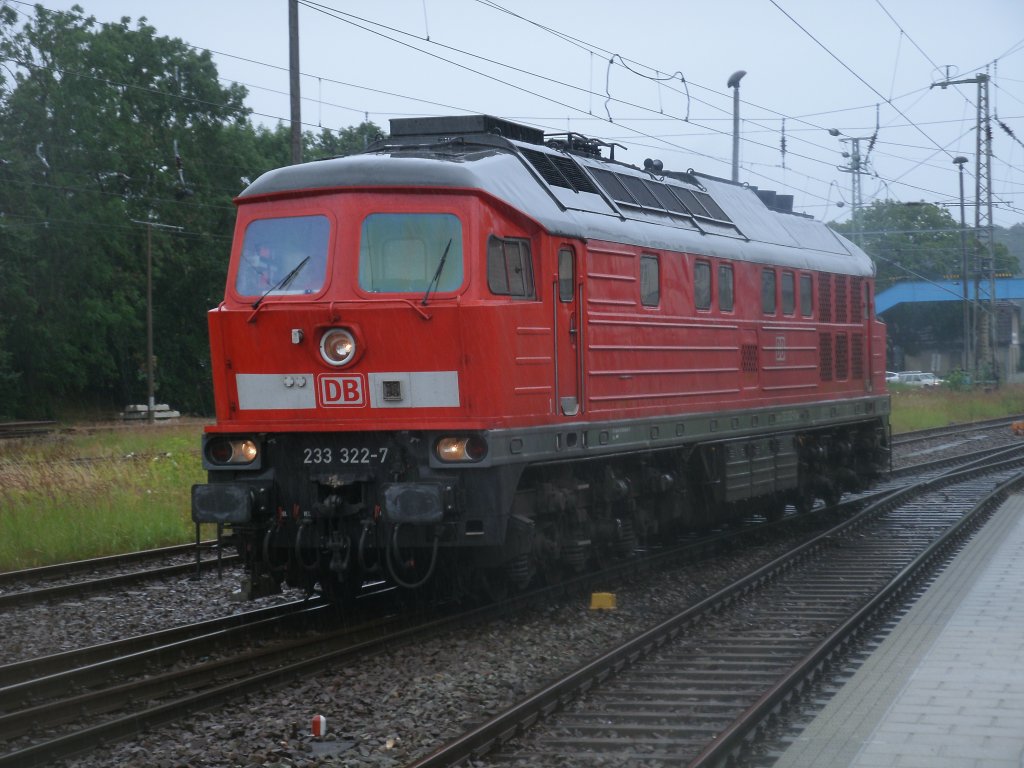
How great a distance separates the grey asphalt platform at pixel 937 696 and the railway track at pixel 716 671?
33cm

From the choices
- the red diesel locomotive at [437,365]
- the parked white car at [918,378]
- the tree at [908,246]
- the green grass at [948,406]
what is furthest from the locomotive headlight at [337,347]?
the tree at [908,246]

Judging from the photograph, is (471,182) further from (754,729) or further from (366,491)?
(754,729)

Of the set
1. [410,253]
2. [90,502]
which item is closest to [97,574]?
[90,502]

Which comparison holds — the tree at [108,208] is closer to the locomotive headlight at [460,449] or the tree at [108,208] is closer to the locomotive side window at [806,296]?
the locomotive side window at [806,296]

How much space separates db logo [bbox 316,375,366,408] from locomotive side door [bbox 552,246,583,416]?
1730mm

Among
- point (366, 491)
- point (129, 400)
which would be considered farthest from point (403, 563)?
point (129, 400)

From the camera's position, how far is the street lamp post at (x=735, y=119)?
1081 inches

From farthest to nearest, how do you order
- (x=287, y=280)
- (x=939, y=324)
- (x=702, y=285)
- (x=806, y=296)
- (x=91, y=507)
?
1. (x=939, y=324)
2. (x=806, y=296)
3. (x=91, y=507)
4. (x=702, y=285)
5. (x=287, y=280)

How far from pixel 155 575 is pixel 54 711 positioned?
5.09 m

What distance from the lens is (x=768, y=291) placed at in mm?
15500

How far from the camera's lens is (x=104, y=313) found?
4759 centimetres

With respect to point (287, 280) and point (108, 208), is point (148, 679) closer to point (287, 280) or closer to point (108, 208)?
point (287, 280)

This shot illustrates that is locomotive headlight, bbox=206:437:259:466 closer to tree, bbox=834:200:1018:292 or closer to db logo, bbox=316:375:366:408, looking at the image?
db logo, bbox=316:375:366:408

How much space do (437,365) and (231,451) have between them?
190cm
